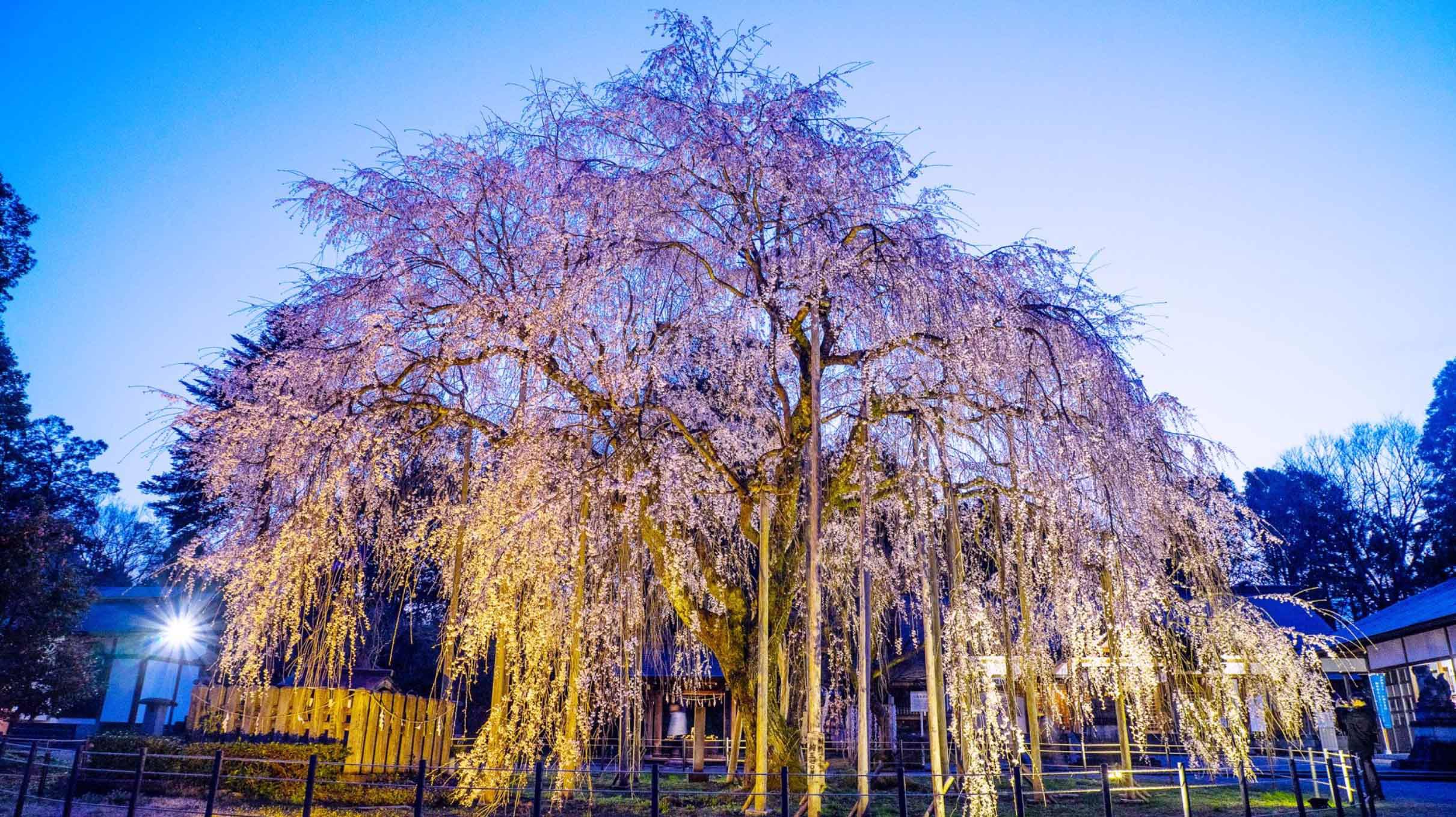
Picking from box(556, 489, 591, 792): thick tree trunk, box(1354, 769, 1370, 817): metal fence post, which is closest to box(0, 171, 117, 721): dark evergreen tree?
box(556, 489, 591, 792): thick tree trunk

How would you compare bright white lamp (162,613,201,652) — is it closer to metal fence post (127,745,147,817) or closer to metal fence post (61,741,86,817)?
metal fence post (61,741,86,817)

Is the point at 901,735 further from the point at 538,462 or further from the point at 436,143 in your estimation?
the point at 436,143

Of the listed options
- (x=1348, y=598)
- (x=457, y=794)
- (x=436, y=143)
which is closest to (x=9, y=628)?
(x=457, y=794)

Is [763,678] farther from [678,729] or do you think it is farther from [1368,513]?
[1368,513]

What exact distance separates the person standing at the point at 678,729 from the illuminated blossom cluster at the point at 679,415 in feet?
42.9

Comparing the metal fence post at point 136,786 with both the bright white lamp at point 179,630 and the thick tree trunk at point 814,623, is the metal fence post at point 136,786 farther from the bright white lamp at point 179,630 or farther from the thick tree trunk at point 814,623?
the bright white lamp at point 179,630

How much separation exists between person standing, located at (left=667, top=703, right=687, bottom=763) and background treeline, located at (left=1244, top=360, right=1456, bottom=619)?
90.2 ft

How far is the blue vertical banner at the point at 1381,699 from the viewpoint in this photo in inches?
942

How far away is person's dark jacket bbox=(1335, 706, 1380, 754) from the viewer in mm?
11945

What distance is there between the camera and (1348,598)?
39.6 metres

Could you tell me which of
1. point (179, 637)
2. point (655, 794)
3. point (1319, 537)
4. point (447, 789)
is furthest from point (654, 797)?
point (1319, 537)

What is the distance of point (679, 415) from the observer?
11.8m

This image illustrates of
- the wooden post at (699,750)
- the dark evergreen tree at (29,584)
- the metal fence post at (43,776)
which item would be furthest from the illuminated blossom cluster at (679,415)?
the dark evergreen tree at (29,584)

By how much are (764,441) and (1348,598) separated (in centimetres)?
3997
